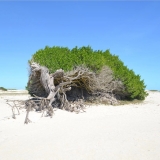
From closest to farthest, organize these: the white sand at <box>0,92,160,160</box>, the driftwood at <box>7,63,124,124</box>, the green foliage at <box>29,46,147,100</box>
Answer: the white sand at <box>0,92,160,160</box> → the driftwood at <box>7,63,124,124</box> → the green foliage at <box>29,46,147,100</box>

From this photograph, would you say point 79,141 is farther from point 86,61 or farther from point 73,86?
point 73,86

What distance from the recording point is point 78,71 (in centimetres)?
1482

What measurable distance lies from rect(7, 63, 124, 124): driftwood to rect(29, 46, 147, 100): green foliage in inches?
20.8

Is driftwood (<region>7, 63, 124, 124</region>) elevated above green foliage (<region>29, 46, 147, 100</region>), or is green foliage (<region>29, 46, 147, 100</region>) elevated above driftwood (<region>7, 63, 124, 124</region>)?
green foliage (<region>29, 46, 147, 100</region>)

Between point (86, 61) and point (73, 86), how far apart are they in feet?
7.54

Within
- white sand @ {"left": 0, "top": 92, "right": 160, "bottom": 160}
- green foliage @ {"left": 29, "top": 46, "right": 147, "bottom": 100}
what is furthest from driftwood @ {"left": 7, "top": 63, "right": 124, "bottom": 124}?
white sand @ {"left": 0, "top": 92, "right": 160, "bottom": 160}

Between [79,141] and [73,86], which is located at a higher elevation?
[73,86]

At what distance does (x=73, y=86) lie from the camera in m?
16.7

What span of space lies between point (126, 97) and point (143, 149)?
1376cm

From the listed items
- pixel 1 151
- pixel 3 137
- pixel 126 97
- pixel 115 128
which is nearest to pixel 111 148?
pixel 115 128

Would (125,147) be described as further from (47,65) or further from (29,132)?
(47,65)

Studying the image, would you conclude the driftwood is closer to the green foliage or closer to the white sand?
the green foliage

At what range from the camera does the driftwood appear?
13.5 metres

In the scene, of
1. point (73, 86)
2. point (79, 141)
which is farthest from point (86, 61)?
point (79, 141)
